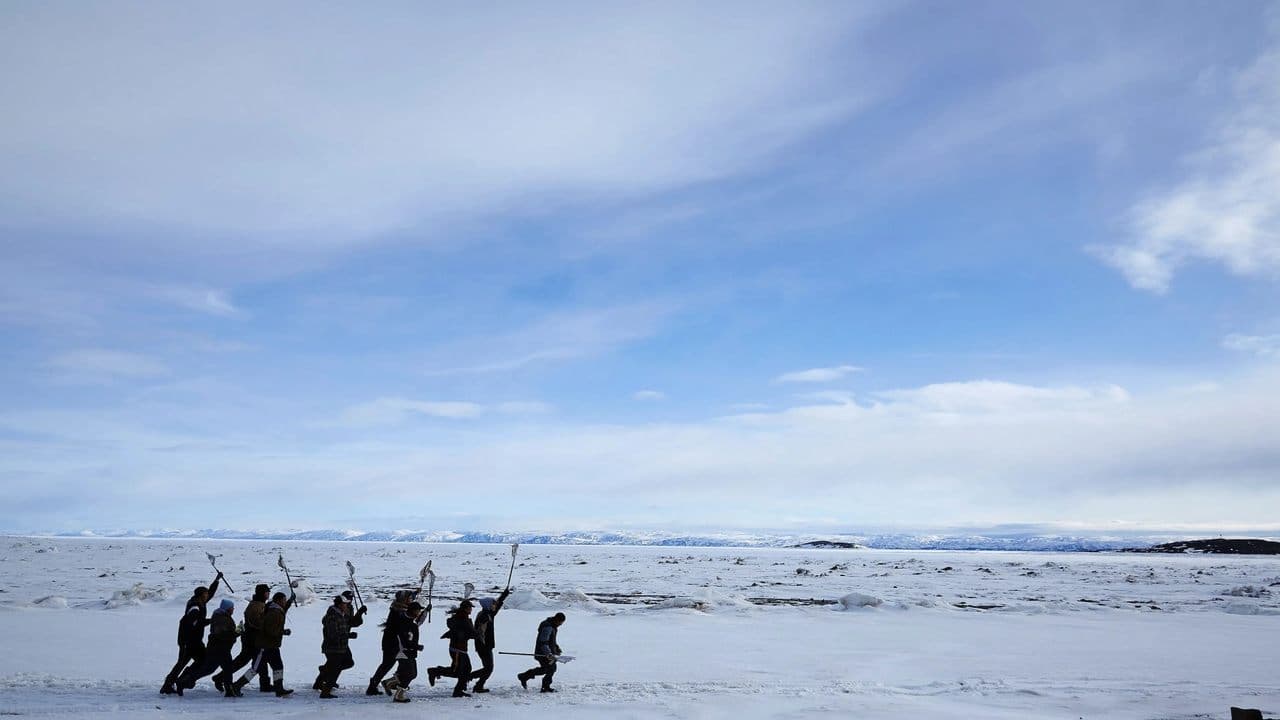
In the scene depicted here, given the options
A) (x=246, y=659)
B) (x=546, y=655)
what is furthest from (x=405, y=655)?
(x=246, y=659)

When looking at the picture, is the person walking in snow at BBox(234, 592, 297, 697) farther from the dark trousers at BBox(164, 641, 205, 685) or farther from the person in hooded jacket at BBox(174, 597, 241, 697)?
the dark trousers at BBox(164, 641, 205, 685)

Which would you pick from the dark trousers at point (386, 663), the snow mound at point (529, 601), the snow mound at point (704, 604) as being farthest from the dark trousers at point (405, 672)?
the snow mound at point (704, 604)

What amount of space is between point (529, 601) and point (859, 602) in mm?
12715

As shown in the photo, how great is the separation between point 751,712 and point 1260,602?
34952 mm

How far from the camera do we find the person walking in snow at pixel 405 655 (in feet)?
45.2

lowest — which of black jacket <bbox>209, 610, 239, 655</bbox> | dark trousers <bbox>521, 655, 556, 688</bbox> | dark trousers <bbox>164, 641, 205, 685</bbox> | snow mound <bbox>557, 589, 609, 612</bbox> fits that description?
snow mound <bbox>557, 589, 609, 612</bbox>

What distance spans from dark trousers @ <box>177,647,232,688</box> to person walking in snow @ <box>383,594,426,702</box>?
2.76 metres

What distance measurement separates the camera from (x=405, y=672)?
45.2 feet

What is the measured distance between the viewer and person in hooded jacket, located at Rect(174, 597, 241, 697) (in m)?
14.0

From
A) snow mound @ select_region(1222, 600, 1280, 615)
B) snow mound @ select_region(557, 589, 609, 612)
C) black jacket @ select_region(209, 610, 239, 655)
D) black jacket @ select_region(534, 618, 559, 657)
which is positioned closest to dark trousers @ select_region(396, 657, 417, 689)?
black jacket @ select_region(534, 618, 559, 657)

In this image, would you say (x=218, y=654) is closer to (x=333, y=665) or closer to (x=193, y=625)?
(x=193, y=625)

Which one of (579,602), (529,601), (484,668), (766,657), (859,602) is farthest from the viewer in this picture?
(859,602)

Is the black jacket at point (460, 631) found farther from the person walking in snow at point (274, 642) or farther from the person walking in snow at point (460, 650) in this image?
the person walking in snow at point (274, 642)

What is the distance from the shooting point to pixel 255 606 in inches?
567
